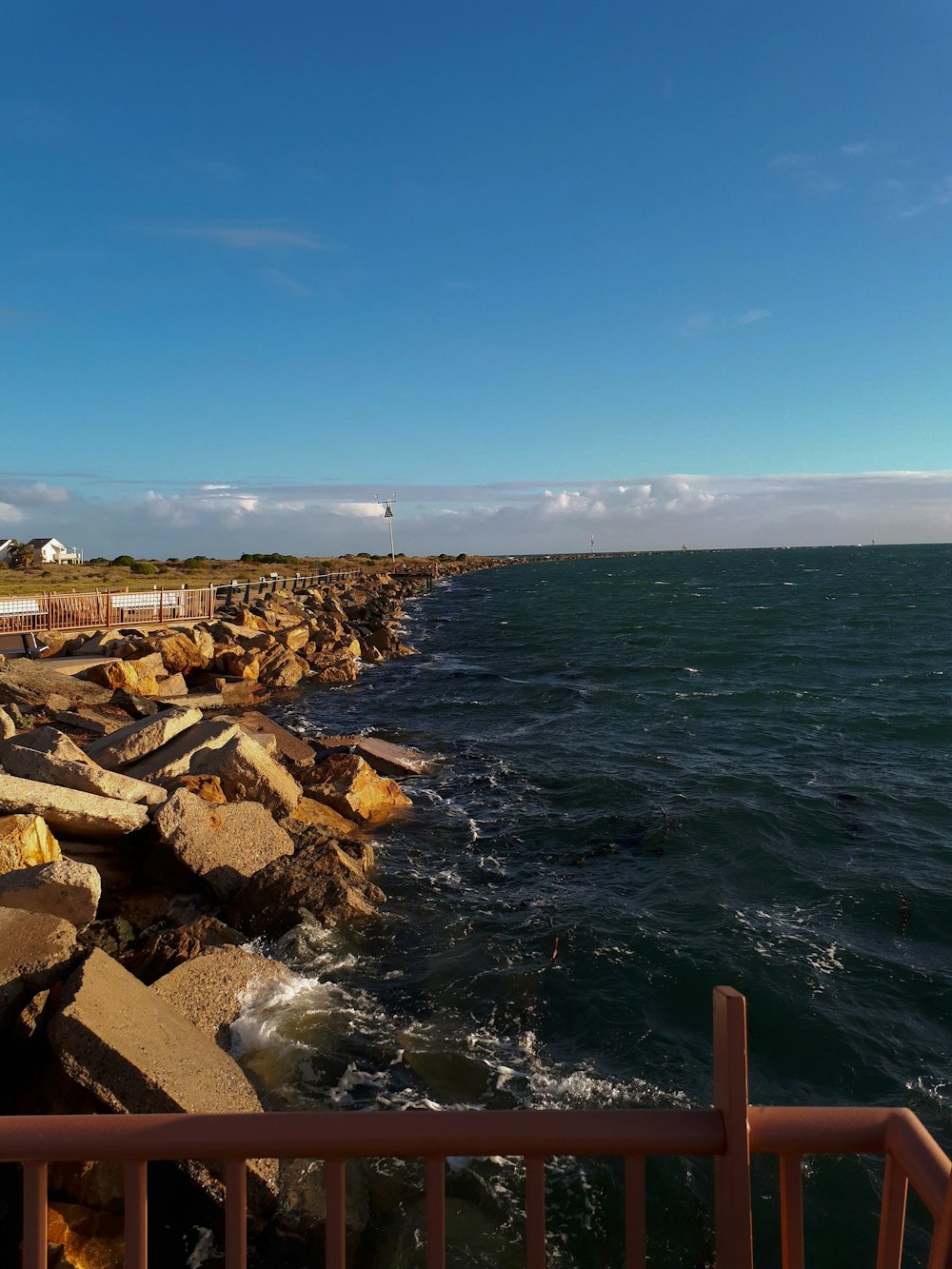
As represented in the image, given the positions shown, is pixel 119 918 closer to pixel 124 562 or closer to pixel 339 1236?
pixel 339 1236

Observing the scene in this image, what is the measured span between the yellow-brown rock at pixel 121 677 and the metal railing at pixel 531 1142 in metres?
16.1

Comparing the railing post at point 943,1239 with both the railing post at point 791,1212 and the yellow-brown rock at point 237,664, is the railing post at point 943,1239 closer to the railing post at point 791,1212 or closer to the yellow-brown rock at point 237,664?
the railing post at point 791,1212

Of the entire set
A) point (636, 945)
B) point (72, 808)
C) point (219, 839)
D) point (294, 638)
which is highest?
point (294, 638)

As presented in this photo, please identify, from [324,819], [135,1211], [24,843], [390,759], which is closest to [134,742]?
[324,819]

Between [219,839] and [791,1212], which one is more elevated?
[791,1212]

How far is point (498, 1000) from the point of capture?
25.3 feet

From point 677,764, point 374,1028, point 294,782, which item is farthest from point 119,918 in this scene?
point 677,764

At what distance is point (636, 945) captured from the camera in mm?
8984

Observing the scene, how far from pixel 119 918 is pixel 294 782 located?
4144 mm

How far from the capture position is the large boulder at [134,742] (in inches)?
433

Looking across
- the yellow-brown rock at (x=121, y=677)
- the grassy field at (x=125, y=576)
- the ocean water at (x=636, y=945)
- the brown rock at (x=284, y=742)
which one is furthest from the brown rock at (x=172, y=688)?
the grassy field at (x=125, y=576)

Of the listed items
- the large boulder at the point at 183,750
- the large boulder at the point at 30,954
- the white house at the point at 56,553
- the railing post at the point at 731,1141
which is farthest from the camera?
the white house at the point at 56,553

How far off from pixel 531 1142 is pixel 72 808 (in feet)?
25.3

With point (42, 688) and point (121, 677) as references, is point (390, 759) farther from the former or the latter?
point (42, 688)
